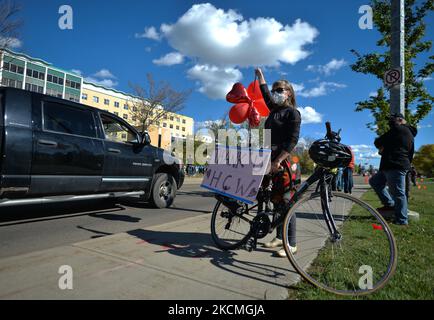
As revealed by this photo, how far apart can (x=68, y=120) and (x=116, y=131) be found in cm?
124

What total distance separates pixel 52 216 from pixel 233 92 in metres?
4.71

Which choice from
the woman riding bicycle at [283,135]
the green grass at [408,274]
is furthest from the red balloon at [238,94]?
the green grass at [408,274]

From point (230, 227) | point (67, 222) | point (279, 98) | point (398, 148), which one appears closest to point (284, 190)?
point (230, 227)

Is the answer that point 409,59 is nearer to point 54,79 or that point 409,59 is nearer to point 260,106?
point 260,106

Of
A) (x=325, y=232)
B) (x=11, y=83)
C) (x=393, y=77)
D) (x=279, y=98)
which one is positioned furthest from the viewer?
(x=11, y=83)

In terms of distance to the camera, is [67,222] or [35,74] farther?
[35,74]

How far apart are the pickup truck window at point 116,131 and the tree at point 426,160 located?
320 ft

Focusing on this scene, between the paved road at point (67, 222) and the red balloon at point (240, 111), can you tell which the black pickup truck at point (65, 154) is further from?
the red balloon at point (240, 111)

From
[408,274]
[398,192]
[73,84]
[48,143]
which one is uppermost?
[73,84]

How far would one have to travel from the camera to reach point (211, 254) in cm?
312

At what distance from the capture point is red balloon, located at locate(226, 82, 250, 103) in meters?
6.89

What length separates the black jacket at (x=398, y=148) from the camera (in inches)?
193

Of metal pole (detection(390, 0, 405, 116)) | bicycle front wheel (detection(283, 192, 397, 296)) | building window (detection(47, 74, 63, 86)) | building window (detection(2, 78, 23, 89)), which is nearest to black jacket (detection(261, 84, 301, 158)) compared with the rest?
bicycle front wheel (detection(283, 192, 397, 296))

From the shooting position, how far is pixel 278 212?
288cm
